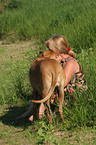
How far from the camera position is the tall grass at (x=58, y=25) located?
6702mm

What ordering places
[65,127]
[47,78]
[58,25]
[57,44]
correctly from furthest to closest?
[58,25] < [57,44] < [65,127] < [47,78]

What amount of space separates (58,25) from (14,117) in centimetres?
499

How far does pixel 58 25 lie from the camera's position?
8516 mm

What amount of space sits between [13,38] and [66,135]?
808 centimetres

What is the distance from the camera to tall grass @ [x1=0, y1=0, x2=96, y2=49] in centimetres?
670

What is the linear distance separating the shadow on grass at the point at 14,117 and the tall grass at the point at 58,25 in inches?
114

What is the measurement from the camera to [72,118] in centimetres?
329

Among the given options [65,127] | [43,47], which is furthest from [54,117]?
[43,47]

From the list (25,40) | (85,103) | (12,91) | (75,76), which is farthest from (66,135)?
(25,40)

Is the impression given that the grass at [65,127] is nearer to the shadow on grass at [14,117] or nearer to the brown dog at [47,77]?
the shadow on grass at [14,117]

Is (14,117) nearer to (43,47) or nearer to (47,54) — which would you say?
(47,54)

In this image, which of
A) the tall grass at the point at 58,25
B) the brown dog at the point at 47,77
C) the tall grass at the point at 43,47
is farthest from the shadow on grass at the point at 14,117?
the tall grass at the point at 58,25

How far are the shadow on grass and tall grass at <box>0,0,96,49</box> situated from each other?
2908 millimetres

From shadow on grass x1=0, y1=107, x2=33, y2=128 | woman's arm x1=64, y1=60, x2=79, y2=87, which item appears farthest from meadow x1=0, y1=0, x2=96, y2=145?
woman's arm x1=64, y1=60, x2=79, y2=87
